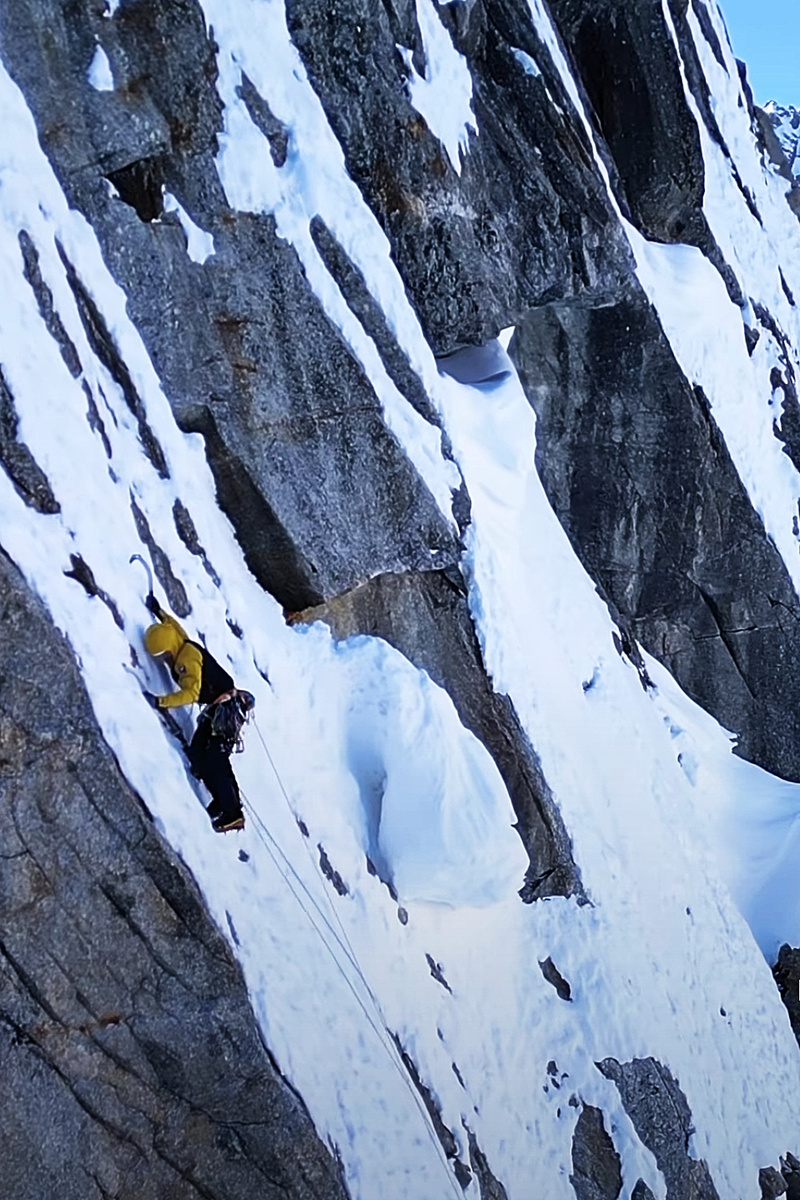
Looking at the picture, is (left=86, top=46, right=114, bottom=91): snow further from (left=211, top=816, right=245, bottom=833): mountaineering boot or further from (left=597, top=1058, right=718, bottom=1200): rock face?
(left=597, top=1058, right=718, bottom=1200): rock face

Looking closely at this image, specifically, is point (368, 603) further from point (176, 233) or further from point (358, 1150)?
point (358, 1150)

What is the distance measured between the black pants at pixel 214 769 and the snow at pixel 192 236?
4264mm

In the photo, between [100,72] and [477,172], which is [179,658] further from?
[477,172]

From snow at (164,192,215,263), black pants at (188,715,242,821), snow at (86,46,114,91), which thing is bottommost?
black pants at (188,715,242,821)

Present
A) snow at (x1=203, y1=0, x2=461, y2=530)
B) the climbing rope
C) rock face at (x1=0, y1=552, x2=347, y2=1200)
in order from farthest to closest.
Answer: snow at (x1=203, y1=0, x2=461, y2=530)
the climbing rope
rock face at (x1=0, y1=552, x2=347, y2=1200)

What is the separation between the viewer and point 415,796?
1016 centimetres

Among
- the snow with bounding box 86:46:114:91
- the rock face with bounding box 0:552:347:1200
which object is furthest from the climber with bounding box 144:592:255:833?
the snow with bounding box 86:46:114:91

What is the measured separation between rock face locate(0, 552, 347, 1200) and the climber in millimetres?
683

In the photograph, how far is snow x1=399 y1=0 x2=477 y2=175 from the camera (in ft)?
42.0

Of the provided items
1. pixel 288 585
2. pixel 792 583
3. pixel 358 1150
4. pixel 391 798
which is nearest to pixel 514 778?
pixel 391 798

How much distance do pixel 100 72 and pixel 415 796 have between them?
Answer: 647 centimetres

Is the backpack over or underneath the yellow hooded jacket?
underneath

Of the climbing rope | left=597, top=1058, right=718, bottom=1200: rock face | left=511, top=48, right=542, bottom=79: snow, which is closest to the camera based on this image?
the climbing rope

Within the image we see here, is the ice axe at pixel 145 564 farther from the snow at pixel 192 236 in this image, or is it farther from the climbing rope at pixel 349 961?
the snow at pixel 192 236
